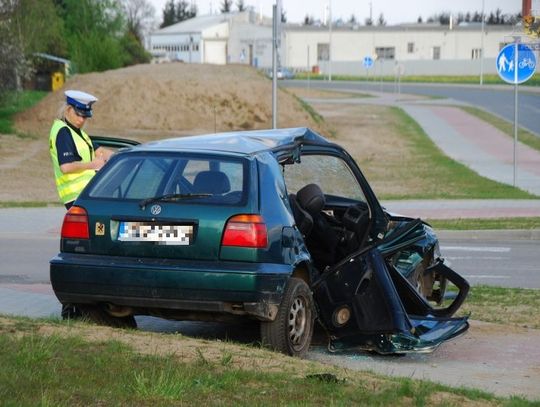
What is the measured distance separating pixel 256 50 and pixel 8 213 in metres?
107

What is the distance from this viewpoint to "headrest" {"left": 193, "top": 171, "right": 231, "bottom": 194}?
25.6 feet

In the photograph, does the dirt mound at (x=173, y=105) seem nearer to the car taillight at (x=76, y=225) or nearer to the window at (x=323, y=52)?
the car taillight at (x=76, y=225)

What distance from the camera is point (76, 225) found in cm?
791

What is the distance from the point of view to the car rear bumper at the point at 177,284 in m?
7.48

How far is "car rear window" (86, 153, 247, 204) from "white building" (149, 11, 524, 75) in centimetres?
11442

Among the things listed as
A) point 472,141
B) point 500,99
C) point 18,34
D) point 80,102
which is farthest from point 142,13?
point 80,102

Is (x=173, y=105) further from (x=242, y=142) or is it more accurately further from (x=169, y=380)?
(x=169, y=380)

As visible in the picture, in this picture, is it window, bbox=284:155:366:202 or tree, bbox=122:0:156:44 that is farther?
tree, bbox=122:0:156:44

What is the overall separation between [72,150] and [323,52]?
12646cm

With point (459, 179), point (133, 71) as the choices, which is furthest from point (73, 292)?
point (133, 71)

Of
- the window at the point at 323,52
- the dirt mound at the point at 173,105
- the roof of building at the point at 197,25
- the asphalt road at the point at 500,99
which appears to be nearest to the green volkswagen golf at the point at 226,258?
the dirt mound at the point at 173,105

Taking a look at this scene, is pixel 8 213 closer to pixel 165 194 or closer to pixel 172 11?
pixel 165 194

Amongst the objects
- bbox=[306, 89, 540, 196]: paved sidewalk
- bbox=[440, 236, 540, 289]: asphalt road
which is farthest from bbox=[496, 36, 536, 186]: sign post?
bbox=[440, 236, 540, 289]: asphalt road

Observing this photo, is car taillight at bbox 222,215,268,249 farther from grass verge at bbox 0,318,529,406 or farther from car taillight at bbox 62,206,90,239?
car taillight at bbox 62,206,90,239
